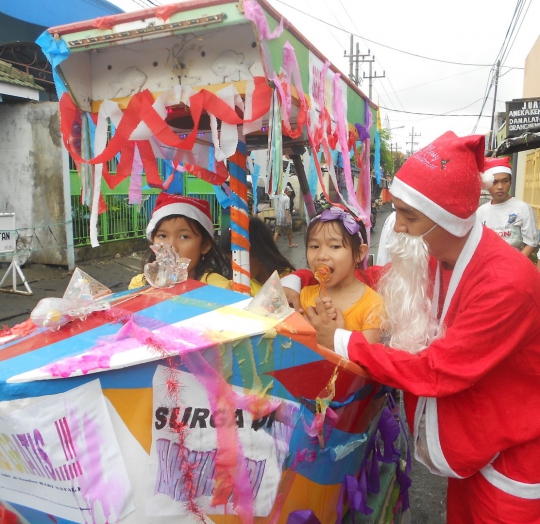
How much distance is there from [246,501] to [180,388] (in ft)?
1.12

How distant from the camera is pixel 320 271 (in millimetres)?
1883

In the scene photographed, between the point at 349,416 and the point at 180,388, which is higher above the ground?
the point at 180,388

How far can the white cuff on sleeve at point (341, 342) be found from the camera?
4.86ft

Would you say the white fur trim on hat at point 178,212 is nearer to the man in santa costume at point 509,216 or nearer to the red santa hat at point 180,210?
the red santa hat at point 180,210

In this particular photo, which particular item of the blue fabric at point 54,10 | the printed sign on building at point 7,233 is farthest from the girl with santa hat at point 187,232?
the blue fabric at point 54,10

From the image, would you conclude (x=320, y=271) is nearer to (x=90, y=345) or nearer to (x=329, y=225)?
(x=329, y=225)

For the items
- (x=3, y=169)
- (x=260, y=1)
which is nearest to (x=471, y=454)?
(x=260, y=1)

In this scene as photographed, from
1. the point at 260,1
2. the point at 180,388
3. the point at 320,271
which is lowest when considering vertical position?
the point at 180,388

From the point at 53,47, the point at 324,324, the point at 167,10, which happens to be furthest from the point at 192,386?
the point at 53,47

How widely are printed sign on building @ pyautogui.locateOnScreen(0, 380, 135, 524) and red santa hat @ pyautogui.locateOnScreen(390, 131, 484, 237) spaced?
1.04 metres

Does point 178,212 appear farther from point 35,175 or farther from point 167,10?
point 35,175

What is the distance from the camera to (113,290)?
23.3 ft

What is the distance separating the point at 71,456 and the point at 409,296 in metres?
1.12

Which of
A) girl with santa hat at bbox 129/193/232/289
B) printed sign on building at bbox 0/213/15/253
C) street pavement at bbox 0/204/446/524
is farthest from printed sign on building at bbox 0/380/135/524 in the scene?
printed sign on building at bbox 0/213/15/253
